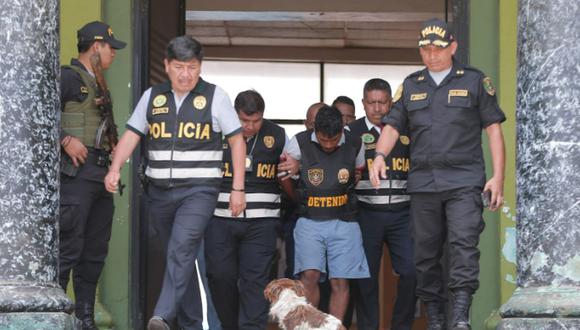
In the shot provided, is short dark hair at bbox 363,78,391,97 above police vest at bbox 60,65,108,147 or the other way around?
above

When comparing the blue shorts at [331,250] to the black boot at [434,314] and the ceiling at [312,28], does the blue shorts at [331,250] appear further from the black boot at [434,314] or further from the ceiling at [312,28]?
the ceiling at [312,28]

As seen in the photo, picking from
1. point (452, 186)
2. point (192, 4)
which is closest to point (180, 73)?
point (452, 186)

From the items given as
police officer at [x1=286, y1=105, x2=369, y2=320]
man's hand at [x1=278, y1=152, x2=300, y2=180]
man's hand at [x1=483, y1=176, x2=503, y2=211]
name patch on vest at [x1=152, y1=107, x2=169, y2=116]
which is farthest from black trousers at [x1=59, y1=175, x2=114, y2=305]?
man's hand at [x1=483, y1=176, x2=503, y2=211]

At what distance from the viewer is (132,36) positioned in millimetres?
8898

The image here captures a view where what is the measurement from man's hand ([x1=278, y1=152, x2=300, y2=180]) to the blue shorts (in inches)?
13.1

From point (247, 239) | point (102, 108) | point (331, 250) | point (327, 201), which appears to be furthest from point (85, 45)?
point (331, 250)

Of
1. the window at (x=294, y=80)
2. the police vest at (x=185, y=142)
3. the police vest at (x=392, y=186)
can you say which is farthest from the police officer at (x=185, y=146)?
the window at (x=294, y=80)

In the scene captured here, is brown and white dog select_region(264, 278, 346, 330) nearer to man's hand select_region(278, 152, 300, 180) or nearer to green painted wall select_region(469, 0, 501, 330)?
man's hand select_region(278, 152, 300, 180)

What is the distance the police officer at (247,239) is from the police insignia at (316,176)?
0.83 ft

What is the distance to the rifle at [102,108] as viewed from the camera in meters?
7.66

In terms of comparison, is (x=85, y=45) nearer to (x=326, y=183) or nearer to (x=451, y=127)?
(x=326, y=183)

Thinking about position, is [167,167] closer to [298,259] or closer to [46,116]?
[46,116]

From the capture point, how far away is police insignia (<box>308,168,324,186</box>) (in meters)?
8.37

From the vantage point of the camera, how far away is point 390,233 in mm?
8578
